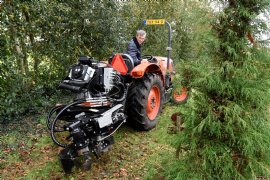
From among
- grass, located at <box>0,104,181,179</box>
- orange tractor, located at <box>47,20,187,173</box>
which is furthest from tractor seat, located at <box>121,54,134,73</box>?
grass, located at <box>0,104,181,179</box>

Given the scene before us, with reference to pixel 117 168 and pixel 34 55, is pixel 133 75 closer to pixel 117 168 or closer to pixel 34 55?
pixel 117 168

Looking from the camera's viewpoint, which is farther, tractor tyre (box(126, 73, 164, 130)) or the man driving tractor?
the man driving tractor

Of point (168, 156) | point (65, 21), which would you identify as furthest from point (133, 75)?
point (65, 21)

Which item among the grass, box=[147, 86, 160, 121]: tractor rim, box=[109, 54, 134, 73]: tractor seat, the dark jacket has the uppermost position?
the dark jacket

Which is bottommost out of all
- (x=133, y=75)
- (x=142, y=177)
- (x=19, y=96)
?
(x=142, y=177)

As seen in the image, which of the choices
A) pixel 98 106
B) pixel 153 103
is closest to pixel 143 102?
pixel 153 103

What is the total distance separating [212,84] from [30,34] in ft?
13.4

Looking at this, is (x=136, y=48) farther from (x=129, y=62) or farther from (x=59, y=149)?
(x=59, y=149)

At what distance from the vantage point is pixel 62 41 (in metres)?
6.05

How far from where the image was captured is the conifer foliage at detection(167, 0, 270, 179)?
2488 mm

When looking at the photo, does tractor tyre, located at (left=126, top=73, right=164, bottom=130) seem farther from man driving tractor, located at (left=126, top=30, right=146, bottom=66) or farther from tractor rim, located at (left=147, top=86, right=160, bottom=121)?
man driving tractor, located at (left=126, top=30, right=146, bottom=66)

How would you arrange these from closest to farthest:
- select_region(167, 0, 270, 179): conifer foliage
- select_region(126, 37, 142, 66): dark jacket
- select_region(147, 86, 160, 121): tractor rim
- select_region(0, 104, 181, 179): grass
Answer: select_region(167, 0, 270, 179): conifer foliage → select_region(0, 104, 181, 179): grass → select_region(147, 86, 160, 121): tractor rim → select_region(126, 37, 142, 66): dark jacket

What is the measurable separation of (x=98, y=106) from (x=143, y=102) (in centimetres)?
107

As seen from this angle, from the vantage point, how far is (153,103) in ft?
16.7
